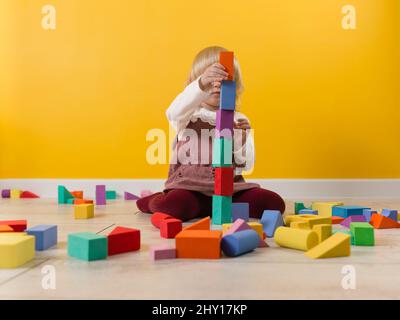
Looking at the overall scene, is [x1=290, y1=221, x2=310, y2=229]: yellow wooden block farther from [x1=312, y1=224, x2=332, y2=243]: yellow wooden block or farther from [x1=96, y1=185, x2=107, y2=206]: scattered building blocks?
[x1=96, y1=185, x2=107, y2=206]: scattered building blocks

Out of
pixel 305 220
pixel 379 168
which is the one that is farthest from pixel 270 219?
pixel 379 168

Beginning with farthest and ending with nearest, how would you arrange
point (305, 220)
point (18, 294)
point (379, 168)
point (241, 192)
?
point (379, 168), point (241, 192), point (305, 220), point (18, 294)

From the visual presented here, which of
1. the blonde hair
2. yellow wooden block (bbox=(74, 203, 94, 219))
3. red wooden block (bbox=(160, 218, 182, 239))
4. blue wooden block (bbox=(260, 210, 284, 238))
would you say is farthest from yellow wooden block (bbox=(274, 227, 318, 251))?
the blonde hair

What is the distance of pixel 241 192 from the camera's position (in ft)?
4.42

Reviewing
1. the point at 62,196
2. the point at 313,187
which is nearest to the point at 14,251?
the point at 62,196

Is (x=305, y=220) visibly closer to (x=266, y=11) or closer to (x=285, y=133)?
(x=285, y=133)

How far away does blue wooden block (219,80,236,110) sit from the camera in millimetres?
1075

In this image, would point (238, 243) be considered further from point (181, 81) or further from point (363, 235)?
point (181, 81)

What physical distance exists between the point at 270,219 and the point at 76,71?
1394 mm

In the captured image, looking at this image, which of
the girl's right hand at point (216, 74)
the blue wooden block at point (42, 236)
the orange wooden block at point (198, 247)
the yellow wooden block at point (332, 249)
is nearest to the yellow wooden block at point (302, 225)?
the yellow wooden block at point (332, 249)

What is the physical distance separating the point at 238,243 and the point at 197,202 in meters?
0.54

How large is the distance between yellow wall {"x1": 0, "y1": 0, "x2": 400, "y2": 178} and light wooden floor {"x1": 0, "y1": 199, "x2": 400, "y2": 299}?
1.16m

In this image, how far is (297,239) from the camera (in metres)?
0.80

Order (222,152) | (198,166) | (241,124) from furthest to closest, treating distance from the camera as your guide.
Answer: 1. (241,124)
2. (198,166)
3. (222,152)
